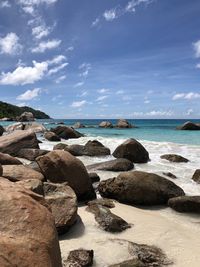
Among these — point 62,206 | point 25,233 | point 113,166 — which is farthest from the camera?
point 113,166

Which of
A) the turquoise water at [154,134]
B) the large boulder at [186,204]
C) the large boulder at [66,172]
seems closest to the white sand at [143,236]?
the large boulder at [186,204]

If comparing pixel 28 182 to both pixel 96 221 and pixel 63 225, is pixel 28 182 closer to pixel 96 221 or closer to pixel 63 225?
pixel 63 225

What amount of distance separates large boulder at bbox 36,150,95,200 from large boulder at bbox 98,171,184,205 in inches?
19.3

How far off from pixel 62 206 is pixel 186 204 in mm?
3124

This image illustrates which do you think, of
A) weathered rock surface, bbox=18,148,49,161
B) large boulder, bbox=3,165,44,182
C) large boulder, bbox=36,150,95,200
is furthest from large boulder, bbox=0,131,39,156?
large boulder, bbox=3,165,44,182

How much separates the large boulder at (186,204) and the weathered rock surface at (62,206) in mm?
2737

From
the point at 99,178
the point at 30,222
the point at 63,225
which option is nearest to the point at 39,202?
the point at 30,222

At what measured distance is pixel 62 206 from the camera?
622cm

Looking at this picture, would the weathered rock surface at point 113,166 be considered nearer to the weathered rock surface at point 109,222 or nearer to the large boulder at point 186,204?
the large boulder at point 186,204

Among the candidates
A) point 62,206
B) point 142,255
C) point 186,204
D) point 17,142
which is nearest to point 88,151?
point 17,142

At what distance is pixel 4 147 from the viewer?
1608cm

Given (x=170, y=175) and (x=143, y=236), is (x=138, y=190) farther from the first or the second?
(x=170, y=175)

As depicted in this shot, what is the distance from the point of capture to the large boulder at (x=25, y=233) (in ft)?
9.80

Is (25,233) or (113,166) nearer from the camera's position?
(25,233)
